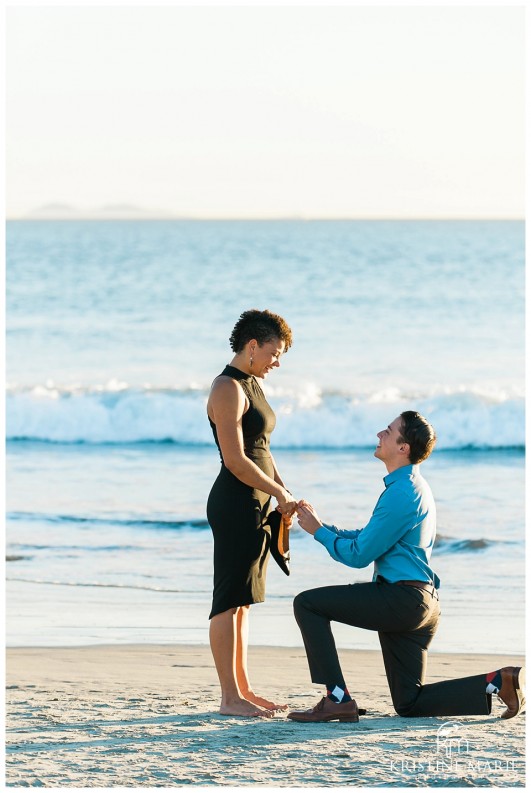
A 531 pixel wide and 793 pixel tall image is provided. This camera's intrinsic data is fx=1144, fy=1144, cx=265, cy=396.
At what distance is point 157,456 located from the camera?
48.3ft

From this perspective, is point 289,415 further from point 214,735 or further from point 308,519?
point 214,735

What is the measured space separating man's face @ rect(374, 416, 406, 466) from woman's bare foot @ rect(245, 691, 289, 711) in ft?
3.93

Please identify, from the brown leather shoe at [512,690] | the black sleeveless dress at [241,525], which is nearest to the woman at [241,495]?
the black sleeveless dress at [241,525]

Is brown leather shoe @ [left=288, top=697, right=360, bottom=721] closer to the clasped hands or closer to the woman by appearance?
the woman

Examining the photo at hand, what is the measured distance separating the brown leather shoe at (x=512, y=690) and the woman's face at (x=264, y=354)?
162 centimetres

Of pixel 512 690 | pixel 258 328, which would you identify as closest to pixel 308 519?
pixel 258 328

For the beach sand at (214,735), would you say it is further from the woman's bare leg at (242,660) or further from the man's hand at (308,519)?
the man's hand at (308,519)

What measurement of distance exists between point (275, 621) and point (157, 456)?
793 centimetres

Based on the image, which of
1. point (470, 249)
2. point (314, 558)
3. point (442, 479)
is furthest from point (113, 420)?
point (470, 249)

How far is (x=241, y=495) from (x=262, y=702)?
94 centimetres

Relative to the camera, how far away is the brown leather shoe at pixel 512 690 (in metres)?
4.66

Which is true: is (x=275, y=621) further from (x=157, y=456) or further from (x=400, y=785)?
(x=157, y=456)

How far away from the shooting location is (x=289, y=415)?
56.5 ft

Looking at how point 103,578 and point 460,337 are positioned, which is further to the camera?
point 460,337
